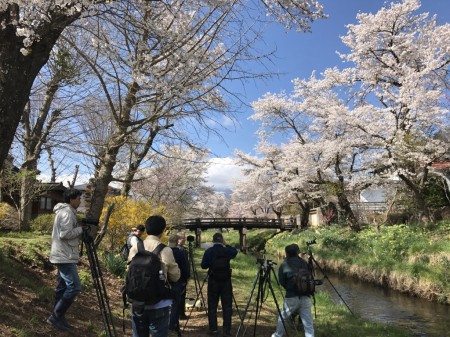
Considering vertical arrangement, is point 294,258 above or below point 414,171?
below

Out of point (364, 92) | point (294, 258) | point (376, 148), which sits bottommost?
point (294, 258)

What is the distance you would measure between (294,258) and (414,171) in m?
14.8

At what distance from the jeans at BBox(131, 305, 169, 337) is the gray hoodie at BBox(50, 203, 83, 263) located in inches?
56.6

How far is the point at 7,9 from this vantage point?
3.56 meters

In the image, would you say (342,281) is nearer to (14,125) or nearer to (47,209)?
(14,125)

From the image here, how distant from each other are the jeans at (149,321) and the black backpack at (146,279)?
14cm

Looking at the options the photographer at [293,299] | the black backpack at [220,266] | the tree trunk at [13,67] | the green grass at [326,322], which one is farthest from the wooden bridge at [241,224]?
the tree trunk at [13,67]

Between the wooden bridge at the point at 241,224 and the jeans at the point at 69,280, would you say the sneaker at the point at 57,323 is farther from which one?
the wooden bridge at the point at 241,224

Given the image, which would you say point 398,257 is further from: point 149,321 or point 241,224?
point 241,224

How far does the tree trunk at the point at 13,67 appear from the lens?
3.49m

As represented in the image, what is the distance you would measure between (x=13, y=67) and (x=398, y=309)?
37.8ft

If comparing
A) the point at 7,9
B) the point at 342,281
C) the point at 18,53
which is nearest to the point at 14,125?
the point at 18,53

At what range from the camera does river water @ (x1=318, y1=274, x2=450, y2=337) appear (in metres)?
9.07

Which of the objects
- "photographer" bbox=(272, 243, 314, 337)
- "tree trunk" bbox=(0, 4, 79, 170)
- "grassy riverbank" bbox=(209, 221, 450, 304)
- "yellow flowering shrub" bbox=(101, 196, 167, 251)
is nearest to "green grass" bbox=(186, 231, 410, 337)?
"photographer" bbox=(272, 243, 314, 337)
